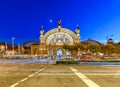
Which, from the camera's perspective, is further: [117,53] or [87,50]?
[117,53]

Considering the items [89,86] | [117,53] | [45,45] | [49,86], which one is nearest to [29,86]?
[49,86]

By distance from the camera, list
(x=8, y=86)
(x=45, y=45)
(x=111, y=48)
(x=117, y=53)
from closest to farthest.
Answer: (x=8, y=86), (x=111, y=48), (x=117, y=53), (x=45, y=45)

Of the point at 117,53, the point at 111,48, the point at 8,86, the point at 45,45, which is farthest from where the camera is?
the point at 45,45

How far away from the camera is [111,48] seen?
160 m

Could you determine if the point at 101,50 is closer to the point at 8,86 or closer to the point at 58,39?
the point at 58,39

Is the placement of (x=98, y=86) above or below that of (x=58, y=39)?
below

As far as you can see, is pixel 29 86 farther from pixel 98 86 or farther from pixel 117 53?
pixel 117 53

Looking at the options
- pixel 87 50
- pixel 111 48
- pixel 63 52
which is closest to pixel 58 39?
pixel 63 52

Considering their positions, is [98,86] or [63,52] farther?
[63,52]

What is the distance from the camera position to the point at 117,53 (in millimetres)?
180000

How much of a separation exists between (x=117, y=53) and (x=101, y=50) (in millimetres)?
20306

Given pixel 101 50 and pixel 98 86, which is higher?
pixel 101 50

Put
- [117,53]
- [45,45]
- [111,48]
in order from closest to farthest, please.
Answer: [111,48]
[117,53]
[45,45]

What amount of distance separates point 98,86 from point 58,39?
184225 mm
